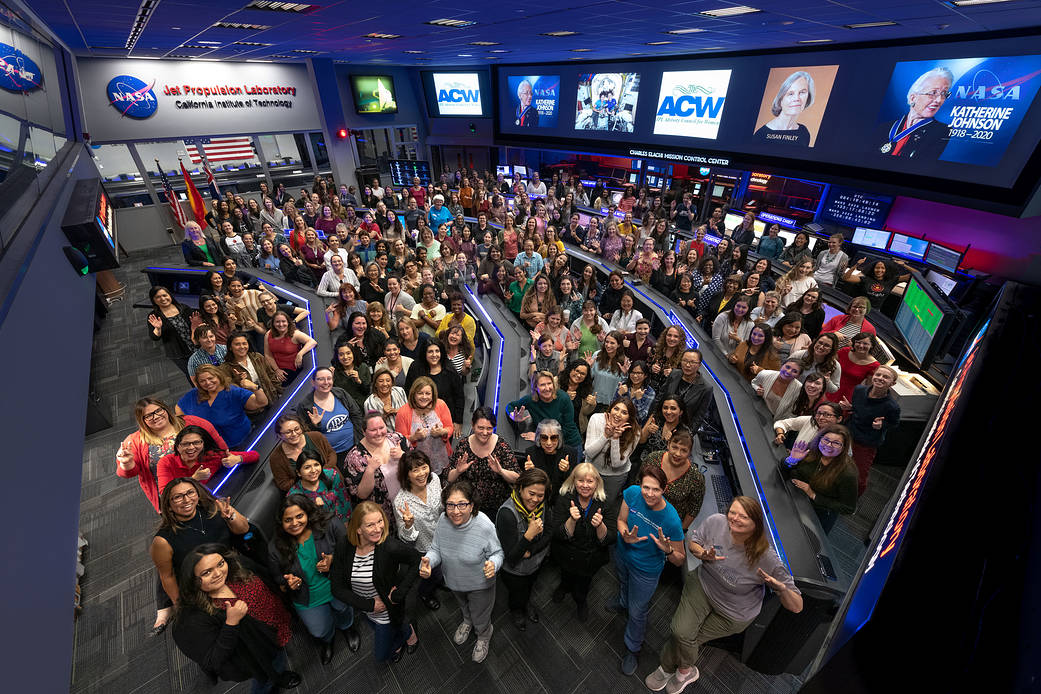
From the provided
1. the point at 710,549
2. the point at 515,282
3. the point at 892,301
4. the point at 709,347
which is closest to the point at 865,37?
the point at 892,301

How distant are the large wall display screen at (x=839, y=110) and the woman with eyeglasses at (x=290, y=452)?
367 inches

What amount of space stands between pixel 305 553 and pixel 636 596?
2.09 metres

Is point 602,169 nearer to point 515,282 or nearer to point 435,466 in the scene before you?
point 515,282

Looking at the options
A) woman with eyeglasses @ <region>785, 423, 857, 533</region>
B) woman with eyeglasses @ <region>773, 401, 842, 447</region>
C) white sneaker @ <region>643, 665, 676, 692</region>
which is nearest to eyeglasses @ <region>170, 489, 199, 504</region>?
white sneaker @ <region>643, 665, 676, 692</region>

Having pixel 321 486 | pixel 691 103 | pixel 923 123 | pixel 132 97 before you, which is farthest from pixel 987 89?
pixel 132 97

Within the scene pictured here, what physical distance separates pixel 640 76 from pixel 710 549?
11.5m

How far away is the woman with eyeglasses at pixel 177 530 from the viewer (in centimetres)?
232

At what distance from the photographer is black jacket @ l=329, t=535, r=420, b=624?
8.03ft

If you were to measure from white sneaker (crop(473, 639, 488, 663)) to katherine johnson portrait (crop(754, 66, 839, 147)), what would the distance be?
995 cm

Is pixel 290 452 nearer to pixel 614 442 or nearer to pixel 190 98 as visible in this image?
pixel 614 442

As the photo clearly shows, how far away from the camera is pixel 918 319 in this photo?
4.91 meters

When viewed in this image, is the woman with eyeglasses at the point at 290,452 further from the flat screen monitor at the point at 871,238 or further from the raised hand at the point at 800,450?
the flat screen monitor at the point at 871,238

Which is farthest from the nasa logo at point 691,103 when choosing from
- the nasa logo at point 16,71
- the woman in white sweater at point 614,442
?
the nasa logo at point 16,71

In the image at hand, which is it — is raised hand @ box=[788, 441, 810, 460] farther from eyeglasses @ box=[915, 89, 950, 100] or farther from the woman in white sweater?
eyeglasses @ box=[915, 89, 950, 100]
